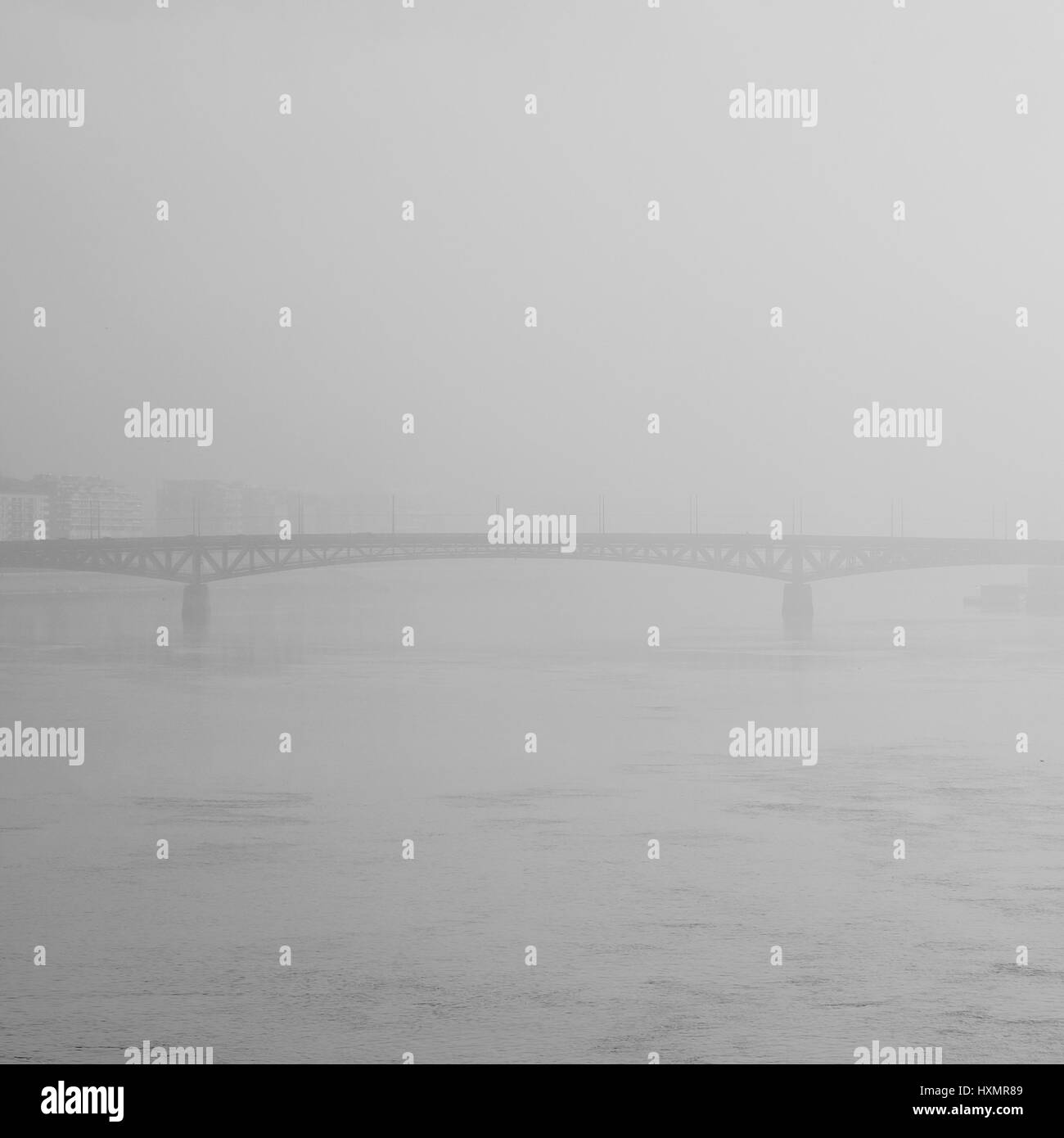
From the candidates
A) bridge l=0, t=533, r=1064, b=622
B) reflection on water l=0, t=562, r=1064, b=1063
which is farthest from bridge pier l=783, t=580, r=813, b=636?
reflection on water l=0, t=562, r=1064, b=1063

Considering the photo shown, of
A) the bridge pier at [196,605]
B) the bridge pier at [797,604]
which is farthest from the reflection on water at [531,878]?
the bridge pier at [797,604]

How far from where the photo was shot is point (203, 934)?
50.2 feet

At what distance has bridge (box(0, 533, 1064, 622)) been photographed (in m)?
92.6

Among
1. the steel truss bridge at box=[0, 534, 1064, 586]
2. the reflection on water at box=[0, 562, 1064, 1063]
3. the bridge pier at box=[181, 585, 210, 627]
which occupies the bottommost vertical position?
the reflection on water at box=[0, 562, 1064, 1063]

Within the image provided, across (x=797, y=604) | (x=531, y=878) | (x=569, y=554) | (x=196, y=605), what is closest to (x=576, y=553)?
(x=569, y=554)

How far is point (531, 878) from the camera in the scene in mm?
18438

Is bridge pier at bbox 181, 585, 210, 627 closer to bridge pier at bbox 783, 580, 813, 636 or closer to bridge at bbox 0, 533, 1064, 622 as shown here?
bridge at bbox 0, 533, 1064, 622

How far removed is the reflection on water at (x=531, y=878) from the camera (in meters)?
12.4

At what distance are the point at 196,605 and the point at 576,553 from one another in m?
22.3

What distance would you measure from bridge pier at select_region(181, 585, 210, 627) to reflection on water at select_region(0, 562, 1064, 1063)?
45606 mm

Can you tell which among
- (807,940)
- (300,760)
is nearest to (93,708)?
(300,760)

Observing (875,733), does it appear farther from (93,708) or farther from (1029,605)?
(1029,605)

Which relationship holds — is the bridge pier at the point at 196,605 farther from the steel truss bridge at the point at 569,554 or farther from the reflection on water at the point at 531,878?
the reflection on water at the point at 531,878
